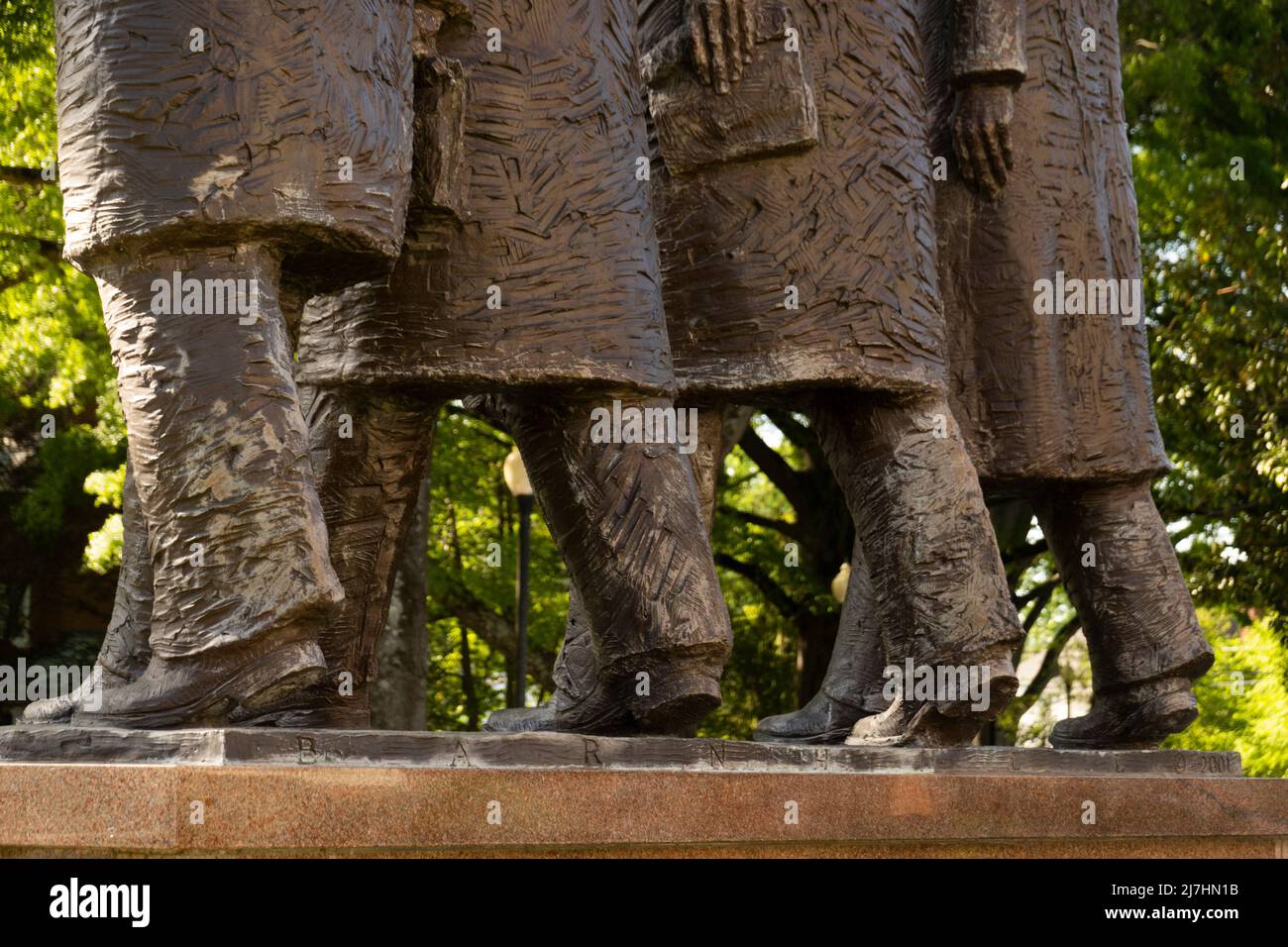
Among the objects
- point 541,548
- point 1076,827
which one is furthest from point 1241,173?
point 1076,827

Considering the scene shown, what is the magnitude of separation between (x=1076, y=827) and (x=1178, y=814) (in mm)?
490

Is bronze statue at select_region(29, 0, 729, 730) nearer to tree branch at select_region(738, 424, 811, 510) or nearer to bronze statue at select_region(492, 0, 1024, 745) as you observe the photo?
bronze statue at select_region(492, 0, 1024, 745)

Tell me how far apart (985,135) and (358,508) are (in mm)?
2671

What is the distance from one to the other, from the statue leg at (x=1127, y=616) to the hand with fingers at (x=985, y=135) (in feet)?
3.67

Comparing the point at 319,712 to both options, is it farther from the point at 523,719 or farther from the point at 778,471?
the point at 778,471

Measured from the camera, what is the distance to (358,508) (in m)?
5.43

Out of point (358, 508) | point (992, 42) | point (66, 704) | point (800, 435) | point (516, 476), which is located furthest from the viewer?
point (800, 435)

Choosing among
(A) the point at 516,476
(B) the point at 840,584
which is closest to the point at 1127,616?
(A) the point at 516,476

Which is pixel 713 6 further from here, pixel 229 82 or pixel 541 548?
pixel 541 548

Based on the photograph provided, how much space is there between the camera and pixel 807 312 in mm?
5926

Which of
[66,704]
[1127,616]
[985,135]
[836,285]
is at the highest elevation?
[985,135]

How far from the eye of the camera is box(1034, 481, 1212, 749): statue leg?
655cm
